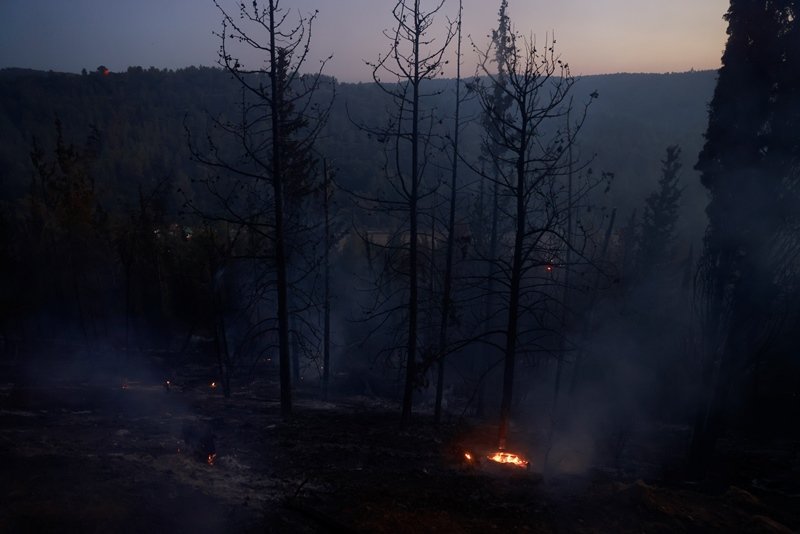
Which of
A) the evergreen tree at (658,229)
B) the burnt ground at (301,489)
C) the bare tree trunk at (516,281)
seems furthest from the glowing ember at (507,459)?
the evergreen tree at (658,229)

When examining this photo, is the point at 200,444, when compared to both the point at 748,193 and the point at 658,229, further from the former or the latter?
the point at 658,229

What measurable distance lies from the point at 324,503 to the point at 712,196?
44.7 ft

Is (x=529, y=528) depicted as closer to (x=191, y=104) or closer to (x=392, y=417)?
(x=392, y=417)

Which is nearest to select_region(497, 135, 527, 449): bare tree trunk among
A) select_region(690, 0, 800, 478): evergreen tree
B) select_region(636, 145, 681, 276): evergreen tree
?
select_region(690, 0, 800, 478): evergreen tree

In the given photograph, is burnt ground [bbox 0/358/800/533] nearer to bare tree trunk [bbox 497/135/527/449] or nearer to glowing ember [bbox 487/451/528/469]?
glowing ember [bbox 487/451/528/469]

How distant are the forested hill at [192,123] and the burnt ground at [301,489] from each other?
4705cm

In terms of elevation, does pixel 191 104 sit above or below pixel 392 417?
above

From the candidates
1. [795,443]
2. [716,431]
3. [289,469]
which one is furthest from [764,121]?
[289,469]

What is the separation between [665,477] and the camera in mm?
15266

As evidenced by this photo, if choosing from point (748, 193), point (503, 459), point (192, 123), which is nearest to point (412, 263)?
point (503, 459)

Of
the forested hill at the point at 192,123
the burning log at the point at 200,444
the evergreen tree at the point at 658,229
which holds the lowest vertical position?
the burning log at the point at 200,444

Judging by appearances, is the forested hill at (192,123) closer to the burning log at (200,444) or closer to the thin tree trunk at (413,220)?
the thin tree trunk at (413,220)

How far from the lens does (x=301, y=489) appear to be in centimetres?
819

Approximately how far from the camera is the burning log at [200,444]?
9703mm
